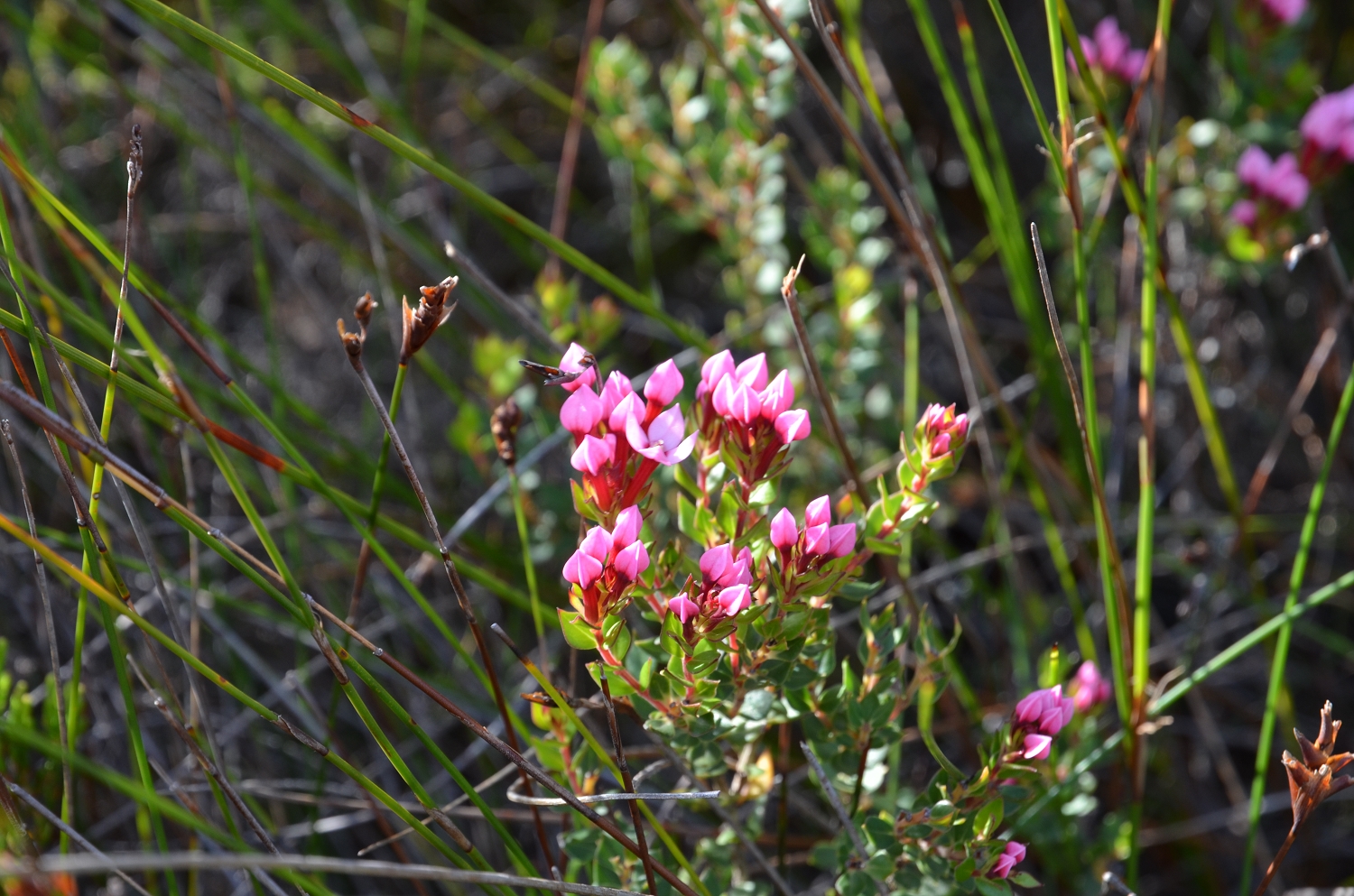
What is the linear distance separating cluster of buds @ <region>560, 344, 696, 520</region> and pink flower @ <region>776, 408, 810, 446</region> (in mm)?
78

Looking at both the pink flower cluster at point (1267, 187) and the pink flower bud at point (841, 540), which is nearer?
the pink flower bud at point (841, 540)

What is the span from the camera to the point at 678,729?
34.9 inches

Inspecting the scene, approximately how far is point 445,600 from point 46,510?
817 millimetres

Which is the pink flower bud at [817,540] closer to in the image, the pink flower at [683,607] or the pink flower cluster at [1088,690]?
the pink flower at [683,607]

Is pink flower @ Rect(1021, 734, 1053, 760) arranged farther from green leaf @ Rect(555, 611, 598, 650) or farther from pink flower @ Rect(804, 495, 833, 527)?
green leaf @ Rect(555, 611, 598, 650)

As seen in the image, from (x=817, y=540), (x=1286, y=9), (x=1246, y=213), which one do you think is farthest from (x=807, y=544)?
(x=1286, y=9)

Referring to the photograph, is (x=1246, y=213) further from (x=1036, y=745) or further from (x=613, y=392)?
(x=613, y=392)

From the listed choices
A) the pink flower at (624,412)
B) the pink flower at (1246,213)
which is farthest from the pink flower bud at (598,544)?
the pink flower at (1246,213)

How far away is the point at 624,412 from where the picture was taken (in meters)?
0.85

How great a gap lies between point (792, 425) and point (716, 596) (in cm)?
17

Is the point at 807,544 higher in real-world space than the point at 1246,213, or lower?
higher

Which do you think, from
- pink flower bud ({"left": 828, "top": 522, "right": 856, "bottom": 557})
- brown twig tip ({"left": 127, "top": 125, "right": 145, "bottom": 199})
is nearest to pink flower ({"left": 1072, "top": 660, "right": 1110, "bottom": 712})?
pink flower bud ({"left": 828, "top": 522, "right": 856, "bottom": 557})

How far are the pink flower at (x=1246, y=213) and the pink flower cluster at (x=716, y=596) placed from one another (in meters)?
1.26

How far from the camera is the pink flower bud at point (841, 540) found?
838 millimetres
